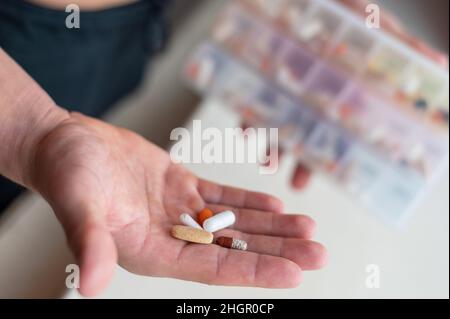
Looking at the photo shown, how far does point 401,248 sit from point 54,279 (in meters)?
0.66

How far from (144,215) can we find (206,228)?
8cm

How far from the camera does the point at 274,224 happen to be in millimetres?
757

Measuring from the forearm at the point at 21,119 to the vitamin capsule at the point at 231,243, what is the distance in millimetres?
263

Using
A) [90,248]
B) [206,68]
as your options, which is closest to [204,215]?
[90,248]

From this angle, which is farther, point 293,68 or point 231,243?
point 293,68

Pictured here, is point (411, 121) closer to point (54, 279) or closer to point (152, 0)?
point (152, 0)

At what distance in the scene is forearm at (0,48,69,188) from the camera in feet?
2.41

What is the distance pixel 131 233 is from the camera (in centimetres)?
68

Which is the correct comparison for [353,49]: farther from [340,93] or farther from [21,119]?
[21,119]

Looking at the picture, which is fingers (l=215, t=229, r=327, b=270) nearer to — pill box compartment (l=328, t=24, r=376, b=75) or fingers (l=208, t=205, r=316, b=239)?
fingers (l=208, t=205, r=316, b=239)

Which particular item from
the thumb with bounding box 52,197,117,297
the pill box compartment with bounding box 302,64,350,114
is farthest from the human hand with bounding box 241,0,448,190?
the thumb with bounding box 52,197,117,297

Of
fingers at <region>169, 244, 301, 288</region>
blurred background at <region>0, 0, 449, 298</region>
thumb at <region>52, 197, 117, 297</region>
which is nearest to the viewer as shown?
thumb at <region>52, 197, 117, 297</region>

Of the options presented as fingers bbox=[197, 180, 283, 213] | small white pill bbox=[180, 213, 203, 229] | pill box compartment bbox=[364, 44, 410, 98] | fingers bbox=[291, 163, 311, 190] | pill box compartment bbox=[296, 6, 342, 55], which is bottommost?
small white pill bbox=[180, 213, 203, 229]
